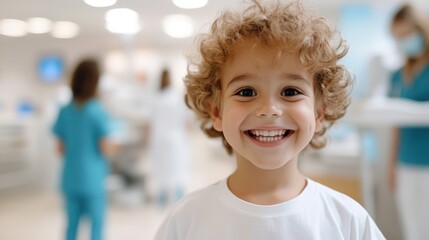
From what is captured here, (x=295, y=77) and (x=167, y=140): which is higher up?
(x=295, y=77)

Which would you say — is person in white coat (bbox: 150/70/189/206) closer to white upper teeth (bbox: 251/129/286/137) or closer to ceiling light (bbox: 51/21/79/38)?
ceiling light (bbox: 51/21/79/38)

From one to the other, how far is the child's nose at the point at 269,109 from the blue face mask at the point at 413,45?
2.33 feet

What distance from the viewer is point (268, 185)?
0.54 m

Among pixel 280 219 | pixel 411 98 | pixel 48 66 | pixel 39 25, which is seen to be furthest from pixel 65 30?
pixel 411 98

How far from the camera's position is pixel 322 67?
504 mm

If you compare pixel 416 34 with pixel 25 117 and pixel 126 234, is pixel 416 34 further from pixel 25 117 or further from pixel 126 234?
pixel 25 117

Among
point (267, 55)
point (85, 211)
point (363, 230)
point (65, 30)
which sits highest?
point (65, 30)

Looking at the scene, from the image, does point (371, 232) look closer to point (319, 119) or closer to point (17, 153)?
point (319, 119)

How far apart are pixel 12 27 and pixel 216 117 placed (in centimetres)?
49

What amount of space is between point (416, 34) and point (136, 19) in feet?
2.40

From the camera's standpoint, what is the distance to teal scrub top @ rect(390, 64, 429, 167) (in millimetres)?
972

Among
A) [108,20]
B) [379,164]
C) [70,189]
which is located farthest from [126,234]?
[379,164]

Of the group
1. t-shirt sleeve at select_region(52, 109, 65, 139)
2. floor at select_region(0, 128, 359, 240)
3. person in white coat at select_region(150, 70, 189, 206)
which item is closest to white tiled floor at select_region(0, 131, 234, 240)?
floor at select_region(0, 128, 359, 240)

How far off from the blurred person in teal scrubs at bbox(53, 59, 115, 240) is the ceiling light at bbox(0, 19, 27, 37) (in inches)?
16.3
